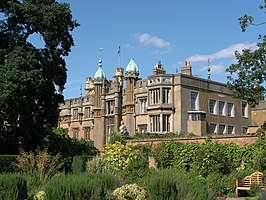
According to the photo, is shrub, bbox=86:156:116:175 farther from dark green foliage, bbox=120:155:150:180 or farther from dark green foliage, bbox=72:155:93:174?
dark green foliage, bbox=72:155:93:174

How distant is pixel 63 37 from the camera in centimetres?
2952

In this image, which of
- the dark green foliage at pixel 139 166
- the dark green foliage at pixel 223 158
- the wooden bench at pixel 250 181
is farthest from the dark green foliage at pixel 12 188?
the dark green foliage at pixel 223 158

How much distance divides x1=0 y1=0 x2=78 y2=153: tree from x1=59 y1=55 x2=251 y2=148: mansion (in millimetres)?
16396

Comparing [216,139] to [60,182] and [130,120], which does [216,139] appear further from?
[130,120]

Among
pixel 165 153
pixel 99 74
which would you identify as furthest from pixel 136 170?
pixel 99 74

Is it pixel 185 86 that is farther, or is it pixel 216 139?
pixel 185 86

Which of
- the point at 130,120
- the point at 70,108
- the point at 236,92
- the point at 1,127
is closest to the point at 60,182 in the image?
the point at 236,92

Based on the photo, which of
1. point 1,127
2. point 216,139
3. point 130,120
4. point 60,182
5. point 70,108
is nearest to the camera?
point 60,182

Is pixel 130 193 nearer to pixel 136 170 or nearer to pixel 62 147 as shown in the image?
pixel 136 170

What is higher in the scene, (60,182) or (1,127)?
(1,127)

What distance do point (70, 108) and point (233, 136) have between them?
39870 millimetres

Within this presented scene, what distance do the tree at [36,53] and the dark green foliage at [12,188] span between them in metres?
14.7

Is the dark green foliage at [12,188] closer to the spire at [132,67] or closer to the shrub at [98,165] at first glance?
the shrub at [98,165]

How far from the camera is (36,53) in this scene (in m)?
28.5
